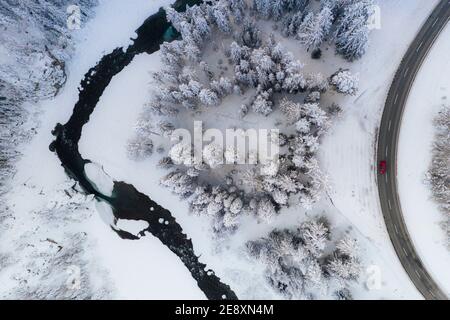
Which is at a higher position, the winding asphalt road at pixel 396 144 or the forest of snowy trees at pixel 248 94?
the forest of snowy trees at pixel 248 94

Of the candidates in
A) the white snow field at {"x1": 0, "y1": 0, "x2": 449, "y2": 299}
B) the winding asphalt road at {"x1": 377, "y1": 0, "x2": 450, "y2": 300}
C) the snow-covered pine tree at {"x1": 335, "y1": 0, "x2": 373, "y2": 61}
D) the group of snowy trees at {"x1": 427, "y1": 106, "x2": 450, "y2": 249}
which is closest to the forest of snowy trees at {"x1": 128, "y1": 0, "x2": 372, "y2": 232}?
the snow-covered pine tree at {"x1": 335, "y1": 0, "x2": 373, "y2": 61}

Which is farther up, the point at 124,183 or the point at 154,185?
the point at 124,183

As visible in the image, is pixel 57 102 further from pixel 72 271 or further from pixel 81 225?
pixel 72 271

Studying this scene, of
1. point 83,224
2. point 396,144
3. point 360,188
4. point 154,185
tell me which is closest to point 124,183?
point 154,185

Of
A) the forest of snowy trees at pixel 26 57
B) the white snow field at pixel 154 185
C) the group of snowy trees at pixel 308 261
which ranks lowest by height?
the group of snowy trees at pixel 308 261

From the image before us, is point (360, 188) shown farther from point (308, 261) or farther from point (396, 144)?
point (308, 261)

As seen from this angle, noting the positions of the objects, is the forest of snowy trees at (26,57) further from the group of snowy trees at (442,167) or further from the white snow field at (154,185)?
the group of snowy trees at (442,167)

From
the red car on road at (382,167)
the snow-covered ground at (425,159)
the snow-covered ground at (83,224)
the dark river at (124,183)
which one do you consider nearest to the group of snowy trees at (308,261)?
the dark river at (124,183)
